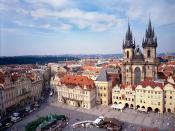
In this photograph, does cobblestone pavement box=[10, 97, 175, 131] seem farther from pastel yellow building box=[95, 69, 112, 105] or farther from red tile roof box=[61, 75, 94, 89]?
red tile roof box=[61, 75, 94, 89]

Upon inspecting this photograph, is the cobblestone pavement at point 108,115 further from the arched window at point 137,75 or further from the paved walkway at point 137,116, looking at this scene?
the arched window at point 137,75

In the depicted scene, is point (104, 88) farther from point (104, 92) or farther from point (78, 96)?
point (78, 96)

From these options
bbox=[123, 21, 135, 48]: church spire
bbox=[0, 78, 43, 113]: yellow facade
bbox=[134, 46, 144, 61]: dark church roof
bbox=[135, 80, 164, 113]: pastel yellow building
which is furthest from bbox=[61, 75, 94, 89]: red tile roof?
bbox=[123, 21, 135, 48]: church spire

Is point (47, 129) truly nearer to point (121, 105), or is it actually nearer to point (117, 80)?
point (121, 105)

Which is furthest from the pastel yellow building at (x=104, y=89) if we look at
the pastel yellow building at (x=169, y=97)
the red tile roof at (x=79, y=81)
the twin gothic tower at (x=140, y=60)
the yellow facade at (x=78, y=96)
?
the pastel yellow building at (x=169, y=97)

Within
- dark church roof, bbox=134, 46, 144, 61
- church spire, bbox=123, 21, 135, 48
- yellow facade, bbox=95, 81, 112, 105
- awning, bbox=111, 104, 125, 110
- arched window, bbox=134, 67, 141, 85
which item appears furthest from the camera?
church spire, bbox=123, 21, 135, 48

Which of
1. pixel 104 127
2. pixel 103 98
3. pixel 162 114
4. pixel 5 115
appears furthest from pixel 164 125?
pixel 5 115
